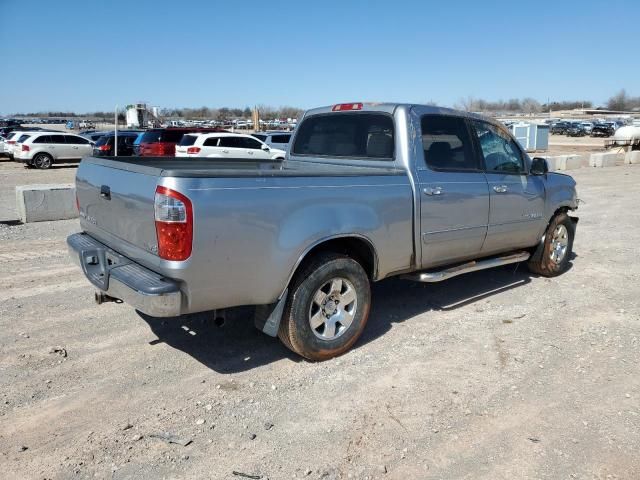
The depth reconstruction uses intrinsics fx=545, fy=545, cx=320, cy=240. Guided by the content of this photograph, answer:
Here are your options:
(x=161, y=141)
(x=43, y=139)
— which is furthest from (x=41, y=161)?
(x=161, y=141)

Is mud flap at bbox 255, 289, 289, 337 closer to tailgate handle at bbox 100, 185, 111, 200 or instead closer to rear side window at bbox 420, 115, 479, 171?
tailgate handle at bbox 100, 185, 111, 200

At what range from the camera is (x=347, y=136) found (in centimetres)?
527

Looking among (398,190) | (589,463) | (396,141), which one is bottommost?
(589,463)

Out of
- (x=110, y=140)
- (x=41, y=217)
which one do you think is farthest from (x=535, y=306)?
(x=110, y=140)

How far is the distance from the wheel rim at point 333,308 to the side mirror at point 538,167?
2833 mm

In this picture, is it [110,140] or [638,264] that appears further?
[110,140]

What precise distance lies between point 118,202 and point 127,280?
0.60 meters

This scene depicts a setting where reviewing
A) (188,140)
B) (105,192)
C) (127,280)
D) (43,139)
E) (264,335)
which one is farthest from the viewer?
(43,139)

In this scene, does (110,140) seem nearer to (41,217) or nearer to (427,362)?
(41,217)

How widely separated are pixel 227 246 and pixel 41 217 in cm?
745

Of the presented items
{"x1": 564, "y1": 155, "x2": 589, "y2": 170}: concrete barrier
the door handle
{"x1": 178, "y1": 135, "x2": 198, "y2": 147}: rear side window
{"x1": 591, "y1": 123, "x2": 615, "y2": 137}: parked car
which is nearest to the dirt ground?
the door handle

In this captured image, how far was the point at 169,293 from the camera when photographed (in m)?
3.34

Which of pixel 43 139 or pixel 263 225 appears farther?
pixel 43 139

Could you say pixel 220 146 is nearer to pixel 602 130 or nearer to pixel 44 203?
pixel 44 203
